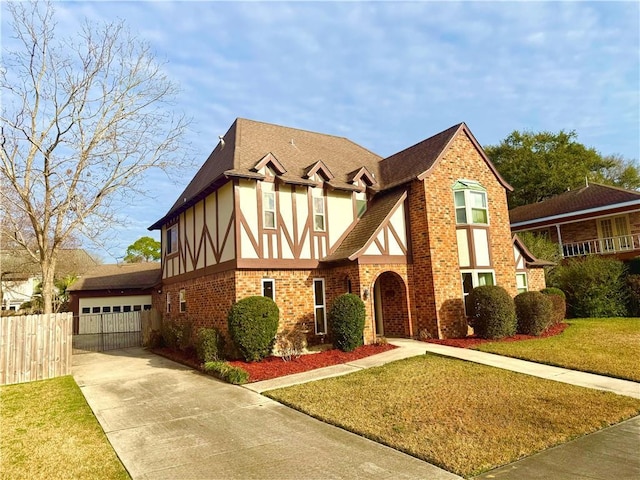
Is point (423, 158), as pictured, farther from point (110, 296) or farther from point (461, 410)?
point (110, 296)

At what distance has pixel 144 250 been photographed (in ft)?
186

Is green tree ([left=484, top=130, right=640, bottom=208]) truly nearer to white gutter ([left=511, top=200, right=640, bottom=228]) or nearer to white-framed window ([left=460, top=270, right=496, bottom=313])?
white gutter ([left=511, top=200, right=640, bottom=228])

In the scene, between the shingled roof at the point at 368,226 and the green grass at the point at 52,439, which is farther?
the shingled roof at the point at 368,226

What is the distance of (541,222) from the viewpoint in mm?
28344

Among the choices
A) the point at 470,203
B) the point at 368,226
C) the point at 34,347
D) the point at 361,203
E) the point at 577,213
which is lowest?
the point at 34,347

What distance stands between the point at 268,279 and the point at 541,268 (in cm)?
1457

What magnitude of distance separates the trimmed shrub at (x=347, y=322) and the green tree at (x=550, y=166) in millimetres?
33441

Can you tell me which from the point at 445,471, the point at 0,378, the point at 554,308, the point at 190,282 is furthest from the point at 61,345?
the point at 554,308

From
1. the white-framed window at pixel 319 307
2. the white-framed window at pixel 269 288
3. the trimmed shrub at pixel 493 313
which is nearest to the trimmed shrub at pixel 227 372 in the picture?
the white-framed window at pixel 269 288

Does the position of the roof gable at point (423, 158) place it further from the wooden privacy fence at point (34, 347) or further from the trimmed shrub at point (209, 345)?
the wooden privacy fence at point (34, 347)

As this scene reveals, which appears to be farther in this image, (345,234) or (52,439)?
(345,234)

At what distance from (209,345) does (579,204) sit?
25.6 metres

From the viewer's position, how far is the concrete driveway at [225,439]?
5.20 metres

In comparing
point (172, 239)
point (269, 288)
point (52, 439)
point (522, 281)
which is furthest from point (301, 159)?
point (52, 439)
